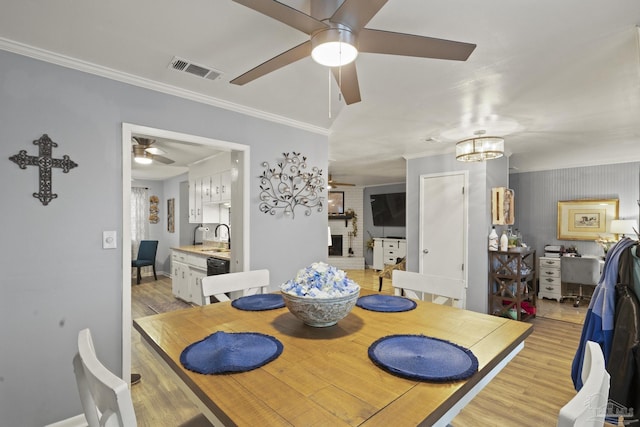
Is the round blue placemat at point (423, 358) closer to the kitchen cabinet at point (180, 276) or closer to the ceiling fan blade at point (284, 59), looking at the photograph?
the ceiling fan blade at point (284, 59)

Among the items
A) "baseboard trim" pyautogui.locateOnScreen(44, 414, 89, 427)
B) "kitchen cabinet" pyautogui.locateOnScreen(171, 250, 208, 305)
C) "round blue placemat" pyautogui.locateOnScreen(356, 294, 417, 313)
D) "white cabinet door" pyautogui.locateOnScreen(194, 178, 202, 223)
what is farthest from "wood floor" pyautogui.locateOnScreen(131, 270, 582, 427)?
"white cabinet door" pyautogui.locateOnScreen(194, 178, 202, 223)

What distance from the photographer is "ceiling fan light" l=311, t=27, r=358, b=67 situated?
131 cm

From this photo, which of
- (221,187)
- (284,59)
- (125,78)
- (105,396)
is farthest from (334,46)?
(221,187)

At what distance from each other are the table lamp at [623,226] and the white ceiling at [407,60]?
1773 millimetres

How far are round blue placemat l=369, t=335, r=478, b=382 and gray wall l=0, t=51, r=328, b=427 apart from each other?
1982mm

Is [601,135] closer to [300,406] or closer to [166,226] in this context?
[300,406]

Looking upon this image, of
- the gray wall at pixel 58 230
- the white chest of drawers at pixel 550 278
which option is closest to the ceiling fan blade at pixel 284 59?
the gray wall at pixel 58 230

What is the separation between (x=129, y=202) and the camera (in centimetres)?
222

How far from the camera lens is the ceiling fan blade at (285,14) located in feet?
3.71

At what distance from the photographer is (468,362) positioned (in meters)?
1.06

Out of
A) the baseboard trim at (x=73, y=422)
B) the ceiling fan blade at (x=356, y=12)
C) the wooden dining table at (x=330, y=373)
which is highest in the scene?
the ceiling fan blade at (x=356, y=12)

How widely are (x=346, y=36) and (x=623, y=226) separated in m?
5.51

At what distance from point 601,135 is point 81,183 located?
522cm

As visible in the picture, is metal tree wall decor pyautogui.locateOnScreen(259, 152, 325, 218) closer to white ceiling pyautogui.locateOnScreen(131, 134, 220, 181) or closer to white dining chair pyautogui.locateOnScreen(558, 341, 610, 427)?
white ceiling pyautogui.locateOnScreen(131, 134, 220, 181)
